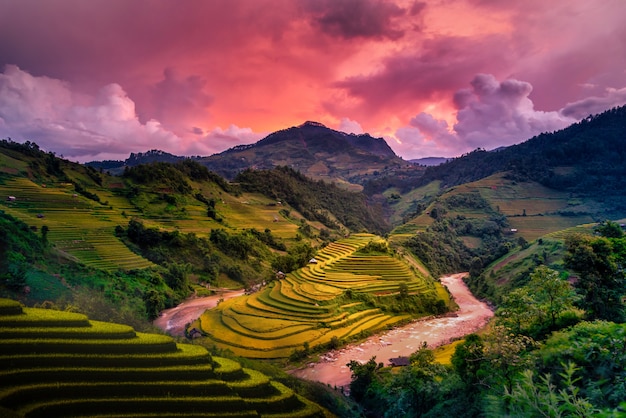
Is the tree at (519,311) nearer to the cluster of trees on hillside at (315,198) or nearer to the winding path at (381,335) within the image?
the winding path at (381,335)

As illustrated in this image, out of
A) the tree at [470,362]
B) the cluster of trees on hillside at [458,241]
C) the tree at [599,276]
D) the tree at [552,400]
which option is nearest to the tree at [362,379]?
the tree at [470,362]

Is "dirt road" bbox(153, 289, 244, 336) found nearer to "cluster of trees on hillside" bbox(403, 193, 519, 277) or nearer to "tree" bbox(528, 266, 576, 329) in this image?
"tree" bbox(528, 266, 576, 329)

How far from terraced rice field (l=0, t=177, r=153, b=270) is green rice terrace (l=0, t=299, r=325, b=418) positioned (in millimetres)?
27439

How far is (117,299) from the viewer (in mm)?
30953

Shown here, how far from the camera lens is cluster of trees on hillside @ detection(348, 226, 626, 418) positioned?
8.17 meters

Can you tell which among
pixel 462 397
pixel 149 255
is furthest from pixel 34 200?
pixel 462 397

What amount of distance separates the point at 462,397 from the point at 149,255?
41958mm

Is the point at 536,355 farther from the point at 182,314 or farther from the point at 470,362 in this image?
the point at 182,314

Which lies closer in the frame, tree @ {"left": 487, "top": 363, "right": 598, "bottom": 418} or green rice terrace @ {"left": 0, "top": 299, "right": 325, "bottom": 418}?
tree @ {"left": 487, "top": 363, "right": 598, "bottom": 418}

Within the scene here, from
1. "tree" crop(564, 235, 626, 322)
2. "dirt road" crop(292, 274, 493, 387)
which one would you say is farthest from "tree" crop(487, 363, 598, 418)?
"dirt road" crop(292, 274, 493, 387)

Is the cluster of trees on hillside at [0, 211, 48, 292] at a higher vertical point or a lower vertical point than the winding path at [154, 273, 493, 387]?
higher

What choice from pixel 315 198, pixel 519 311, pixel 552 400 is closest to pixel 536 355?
pixel 519 311

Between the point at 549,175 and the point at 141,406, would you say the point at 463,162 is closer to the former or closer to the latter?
the point at 549,175

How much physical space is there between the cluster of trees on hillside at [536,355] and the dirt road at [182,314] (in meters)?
19.2
